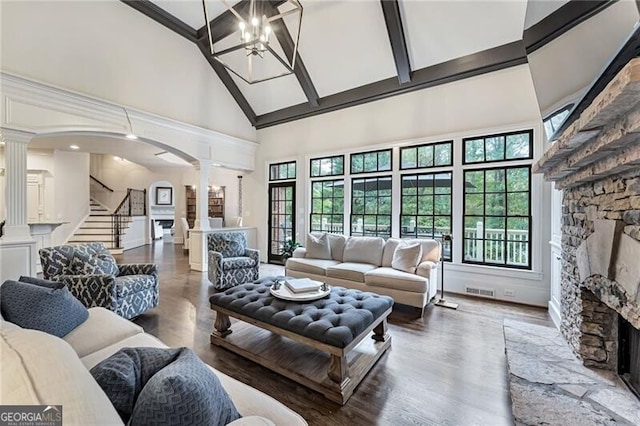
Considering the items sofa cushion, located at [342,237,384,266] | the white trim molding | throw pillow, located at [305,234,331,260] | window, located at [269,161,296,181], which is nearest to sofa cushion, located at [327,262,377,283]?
sofa cushion, located at [342,237,384,266]

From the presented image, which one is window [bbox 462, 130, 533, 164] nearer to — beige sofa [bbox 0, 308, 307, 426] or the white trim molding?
beige sofa [bbox 0, 308, 307, 426]

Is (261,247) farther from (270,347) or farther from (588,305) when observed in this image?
(588,305)

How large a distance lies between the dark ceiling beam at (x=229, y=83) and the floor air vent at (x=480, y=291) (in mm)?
6171

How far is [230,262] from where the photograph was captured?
4492mm

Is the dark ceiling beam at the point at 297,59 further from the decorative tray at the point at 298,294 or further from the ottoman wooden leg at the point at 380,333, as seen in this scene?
the ottoman wooden leg at the point at 380,333

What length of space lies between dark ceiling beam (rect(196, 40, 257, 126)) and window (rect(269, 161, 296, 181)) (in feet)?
4.43

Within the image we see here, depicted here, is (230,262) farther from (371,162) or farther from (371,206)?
(371,162)

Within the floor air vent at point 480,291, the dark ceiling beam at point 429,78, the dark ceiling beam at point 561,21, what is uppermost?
the dark ceiling beam at point 429,78

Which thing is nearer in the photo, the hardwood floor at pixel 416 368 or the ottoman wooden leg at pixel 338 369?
the hardwood floor at pixel 416 368

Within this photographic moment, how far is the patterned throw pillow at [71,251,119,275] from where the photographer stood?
3061 millimetres

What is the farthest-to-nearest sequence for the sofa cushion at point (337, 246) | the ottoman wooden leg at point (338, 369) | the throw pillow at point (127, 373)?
the sofa cushion at point (337, 246), the ottoman wooden leg at point (338, 369), the throw pillow at point (127, 373)

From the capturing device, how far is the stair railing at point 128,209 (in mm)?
8242

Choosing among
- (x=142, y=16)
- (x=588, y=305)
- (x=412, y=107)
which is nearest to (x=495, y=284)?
(x=588, y=305)

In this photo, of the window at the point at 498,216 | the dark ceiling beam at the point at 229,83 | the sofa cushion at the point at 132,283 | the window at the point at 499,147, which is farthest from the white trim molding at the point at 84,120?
the window at the point at 498,216
